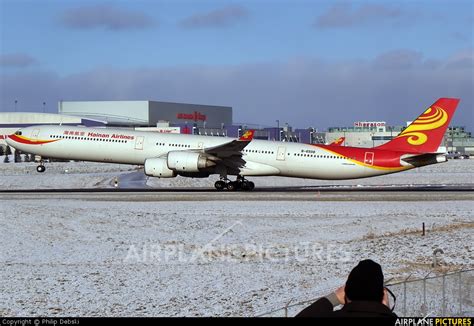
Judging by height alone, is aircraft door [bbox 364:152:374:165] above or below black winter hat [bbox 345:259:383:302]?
above

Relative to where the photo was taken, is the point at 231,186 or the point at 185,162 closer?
the point at 185,162

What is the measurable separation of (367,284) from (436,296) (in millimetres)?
6240

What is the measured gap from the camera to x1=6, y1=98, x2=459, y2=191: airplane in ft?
131

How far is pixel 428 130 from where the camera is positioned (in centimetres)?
4119

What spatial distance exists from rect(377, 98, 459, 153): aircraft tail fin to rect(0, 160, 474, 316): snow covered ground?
8.41m

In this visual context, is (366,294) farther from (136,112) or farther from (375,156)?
(136,112)

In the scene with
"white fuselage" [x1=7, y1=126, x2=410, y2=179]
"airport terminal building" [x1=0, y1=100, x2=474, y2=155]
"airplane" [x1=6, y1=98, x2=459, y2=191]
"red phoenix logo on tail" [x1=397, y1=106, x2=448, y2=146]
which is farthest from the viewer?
"airport terminal building" [x1=0, y1=100, x2=474, y2=155]

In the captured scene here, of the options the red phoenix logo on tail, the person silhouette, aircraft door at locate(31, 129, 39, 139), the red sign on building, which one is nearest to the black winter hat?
the person silhouette

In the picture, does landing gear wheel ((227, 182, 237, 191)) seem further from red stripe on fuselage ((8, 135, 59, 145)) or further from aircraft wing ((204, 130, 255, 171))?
red stripe on fuselage ((8, 135, 59, 145))

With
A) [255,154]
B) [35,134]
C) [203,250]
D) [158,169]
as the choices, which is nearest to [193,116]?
[35,134]

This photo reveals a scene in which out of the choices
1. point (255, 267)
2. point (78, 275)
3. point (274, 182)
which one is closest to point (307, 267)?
point (255, 267)

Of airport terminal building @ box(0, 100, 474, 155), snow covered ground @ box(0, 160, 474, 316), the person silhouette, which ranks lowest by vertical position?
snow covered ground @ box(0, 160, 474, 316)

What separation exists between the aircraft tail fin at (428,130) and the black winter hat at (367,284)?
3635 centimetres

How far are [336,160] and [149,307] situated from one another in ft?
91.3
